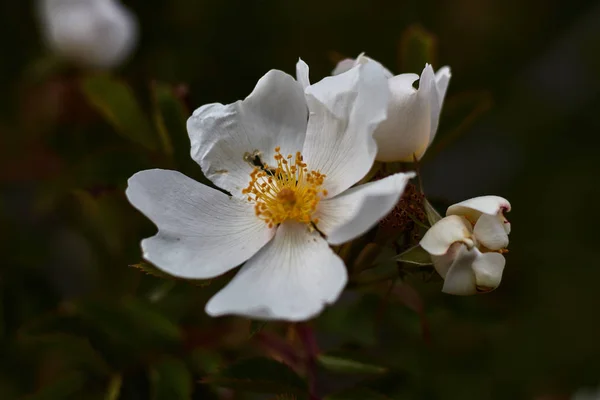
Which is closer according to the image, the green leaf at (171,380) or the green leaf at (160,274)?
the green leaf at (160,274)

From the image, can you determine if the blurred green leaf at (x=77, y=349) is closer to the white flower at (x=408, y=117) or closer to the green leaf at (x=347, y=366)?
the green leaf at (x=347, y=366)

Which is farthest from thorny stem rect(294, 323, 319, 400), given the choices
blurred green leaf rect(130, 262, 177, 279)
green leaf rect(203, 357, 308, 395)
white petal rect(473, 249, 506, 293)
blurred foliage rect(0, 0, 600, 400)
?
white petal rect(473, 249, 506, 293)

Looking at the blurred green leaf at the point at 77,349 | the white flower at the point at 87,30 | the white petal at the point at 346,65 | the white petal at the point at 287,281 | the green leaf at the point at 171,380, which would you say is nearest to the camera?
the white petal at the point at 287,281

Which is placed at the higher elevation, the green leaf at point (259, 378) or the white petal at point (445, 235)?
the white petal at point (445, 235)

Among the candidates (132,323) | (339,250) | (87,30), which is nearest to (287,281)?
(339,250)

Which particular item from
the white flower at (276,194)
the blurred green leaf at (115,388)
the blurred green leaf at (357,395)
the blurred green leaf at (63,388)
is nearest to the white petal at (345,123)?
the white flower at (276,194)

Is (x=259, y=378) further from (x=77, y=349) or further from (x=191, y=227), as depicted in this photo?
(x=77, y=349)

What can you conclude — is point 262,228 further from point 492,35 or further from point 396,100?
point 492,35

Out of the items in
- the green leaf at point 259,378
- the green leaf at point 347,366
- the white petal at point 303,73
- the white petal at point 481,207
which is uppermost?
the white petal at point 303,73
